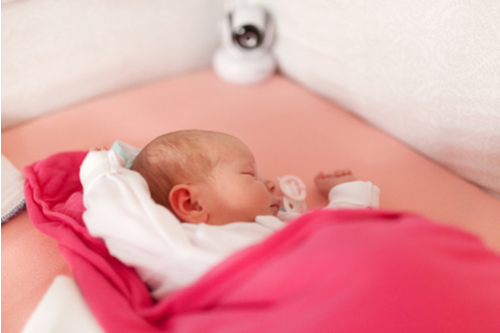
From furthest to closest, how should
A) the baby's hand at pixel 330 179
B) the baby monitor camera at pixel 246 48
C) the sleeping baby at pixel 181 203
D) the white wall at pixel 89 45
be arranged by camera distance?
1. the baby monitor camera at pixel 246 48
2. the white wall at pixel 89 45
3. the baby's hand at pixel 330 179
4. the sleeping baby at pixel 181 203

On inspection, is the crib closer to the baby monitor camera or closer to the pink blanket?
the baby monitor camera

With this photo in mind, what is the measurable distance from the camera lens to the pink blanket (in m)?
0.86

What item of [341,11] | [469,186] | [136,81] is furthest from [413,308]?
[136,81]

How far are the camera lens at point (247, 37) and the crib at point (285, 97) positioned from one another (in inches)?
3.1

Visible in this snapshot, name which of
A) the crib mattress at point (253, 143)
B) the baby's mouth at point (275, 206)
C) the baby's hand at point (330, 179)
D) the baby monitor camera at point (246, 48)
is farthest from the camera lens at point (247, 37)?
the baby's mouth at point (275, 206)

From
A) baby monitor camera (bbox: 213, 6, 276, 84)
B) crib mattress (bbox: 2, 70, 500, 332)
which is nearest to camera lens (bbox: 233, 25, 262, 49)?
baby monitor camera (bbox: 213, 6, 276, 84)

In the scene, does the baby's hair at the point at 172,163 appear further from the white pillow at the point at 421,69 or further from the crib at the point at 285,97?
the white pillow at the point at 421,69

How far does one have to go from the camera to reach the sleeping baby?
56 centimetres

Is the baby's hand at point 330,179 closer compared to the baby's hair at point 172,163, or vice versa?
the baby's hair at point 172,163

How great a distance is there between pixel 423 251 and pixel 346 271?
0.35 feet

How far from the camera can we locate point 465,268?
49 centimetres

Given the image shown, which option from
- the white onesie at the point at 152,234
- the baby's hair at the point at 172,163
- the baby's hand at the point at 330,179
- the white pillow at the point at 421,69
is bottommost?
the baby's hand at the point at 330,179

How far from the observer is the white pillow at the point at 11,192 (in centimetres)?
77

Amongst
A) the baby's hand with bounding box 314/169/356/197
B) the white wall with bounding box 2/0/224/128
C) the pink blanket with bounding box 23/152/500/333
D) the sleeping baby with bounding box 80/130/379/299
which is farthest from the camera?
the white wall with bounding box 2/0/224/128
